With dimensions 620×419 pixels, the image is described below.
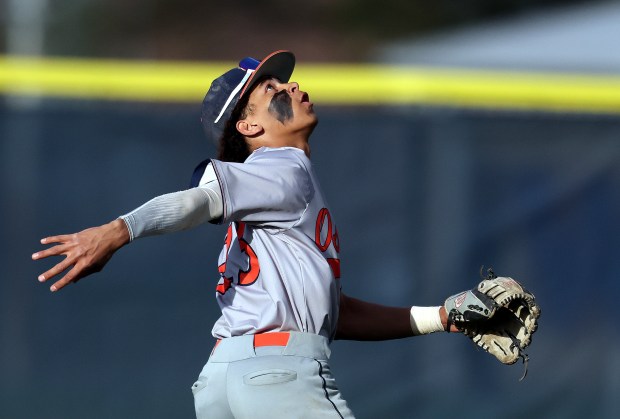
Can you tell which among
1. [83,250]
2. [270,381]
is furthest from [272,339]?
[83,250]

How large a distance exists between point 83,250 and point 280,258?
0.68 m

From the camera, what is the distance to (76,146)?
18.7 ft

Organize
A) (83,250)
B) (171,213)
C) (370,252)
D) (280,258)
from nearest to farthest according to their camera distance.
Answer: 1. (83,250)
2. (171,213)
3. (280,258)
4. (370,252)

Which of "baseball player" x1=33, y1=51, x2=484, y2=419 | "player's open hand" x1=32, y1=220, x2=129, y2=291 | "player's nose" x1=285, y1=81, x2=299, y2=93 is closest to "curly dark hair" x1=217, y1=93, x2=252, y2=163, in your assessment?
"baseball player" x1=33, y1=51, x2=484, y2=419

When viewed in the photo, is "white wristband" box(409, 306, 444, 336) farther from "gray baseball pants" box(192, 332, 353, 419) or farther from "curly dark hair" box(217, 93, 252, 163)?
"curly dark hair" box(217, 93, 252, 163)

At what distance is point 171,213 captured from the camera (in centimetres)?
276

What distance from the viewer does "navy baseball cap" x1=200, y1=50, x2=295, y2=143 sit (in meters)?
3.44

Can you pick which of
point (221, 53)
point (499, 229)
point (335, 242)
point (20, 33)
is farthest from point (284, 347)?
point (221, 53)

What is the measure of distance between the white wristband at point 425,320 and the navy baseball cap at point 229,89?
2.83 ft

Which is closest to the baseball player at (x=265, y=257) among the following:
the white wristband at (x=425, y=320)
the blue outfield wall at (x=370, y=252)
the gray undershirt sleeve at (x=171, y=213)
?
the gray undershirt sleeve at (x=171, y=213)

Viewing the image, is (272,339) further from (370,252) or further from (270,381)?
(370,252)

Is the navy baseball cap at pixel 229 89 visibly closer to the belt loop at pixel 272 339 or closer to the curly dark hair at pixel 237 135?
the curly dark hair at pixel 237 135

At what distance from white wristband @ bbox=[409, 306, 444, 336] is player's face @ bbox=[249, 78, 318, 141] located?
70 centimetres

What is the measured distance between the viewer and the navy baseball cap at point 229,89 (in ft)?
11.3
